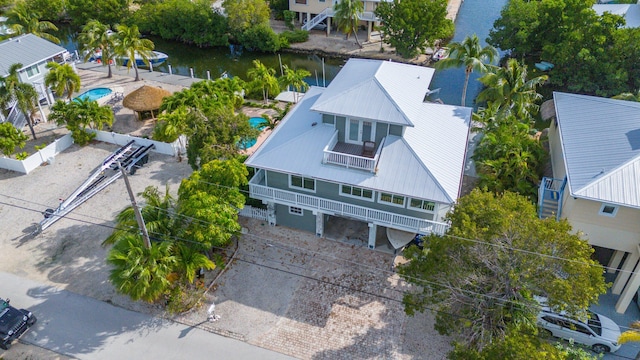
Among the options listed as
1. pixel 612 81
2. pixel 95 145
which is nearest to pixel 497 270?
pixel 95 145

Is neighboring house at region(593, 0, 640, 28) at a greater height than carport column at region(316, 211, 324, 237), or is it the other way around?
neighboring house at region(593, 0, 640, 28)

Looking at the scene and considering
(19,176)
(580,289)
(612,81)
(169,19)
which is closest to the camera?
(580,289)

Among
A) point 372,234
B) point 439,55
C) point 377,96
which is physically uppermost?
point 377,96

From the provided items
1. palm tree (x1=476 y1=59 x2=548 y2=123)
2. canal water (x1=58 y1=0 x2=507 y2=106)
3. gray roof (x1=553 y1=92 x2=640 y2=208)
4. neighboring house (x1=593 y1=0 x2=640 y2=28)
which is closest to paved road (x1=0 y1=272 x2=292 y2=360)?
gray roof (x1=553 y1=92 x2=640 y2=208)

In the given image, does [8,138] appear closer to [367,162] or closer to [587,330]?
[367,162]

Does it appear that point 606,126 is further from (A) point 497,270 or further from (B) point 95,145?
(B) point 95,145

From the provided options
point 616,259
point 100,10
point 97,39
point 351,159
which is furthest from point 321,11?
point 616,259

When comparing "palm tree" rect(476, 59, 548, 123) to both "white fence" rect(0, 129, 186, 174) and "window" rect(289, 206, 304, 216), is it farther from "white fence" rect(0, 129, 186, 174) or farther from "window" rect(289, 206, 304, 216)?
"white fence" rect(0, 129, 186, 174)
